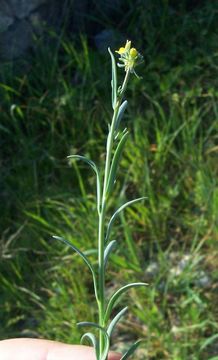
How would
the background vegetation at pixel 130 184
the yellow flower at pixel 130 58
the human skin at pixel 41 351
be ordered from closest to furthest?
the yellow flower at pixel 130 58 < the human skin at pixel 41 351 < the background vegetation at pixel 130 184

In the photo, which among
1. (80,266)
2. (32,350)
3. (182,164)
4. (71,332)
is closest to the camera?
(32,350)

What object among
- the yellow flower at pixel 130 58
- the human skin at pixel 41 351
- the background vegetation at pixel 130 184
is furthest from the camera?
the background vegetation at pixel 130 184

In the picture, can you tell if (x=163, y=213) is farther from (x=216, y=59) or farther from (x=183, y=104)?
(x=216, y=59)

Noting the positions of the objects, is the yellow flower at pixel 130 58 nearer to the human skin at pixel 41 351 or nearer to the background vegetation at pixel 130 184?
the human skin at pixel 41 351

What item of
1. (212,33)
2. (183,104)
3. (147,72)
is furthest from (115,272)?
(212,33)

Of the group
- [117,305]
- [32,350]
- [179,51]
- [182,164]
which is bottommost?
[117,305]

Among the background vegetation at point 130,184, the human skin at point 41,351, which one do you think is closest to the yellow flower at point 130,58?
the human skin at point 41,351

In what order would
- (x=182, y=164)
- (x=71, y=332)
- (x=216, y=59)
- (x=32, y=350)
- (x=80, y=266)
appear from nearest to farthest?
(x=32, y=350) < (x=71, y=332) < (x=80, y=266) < (x=182, y=164) < (x=216, y=59)
